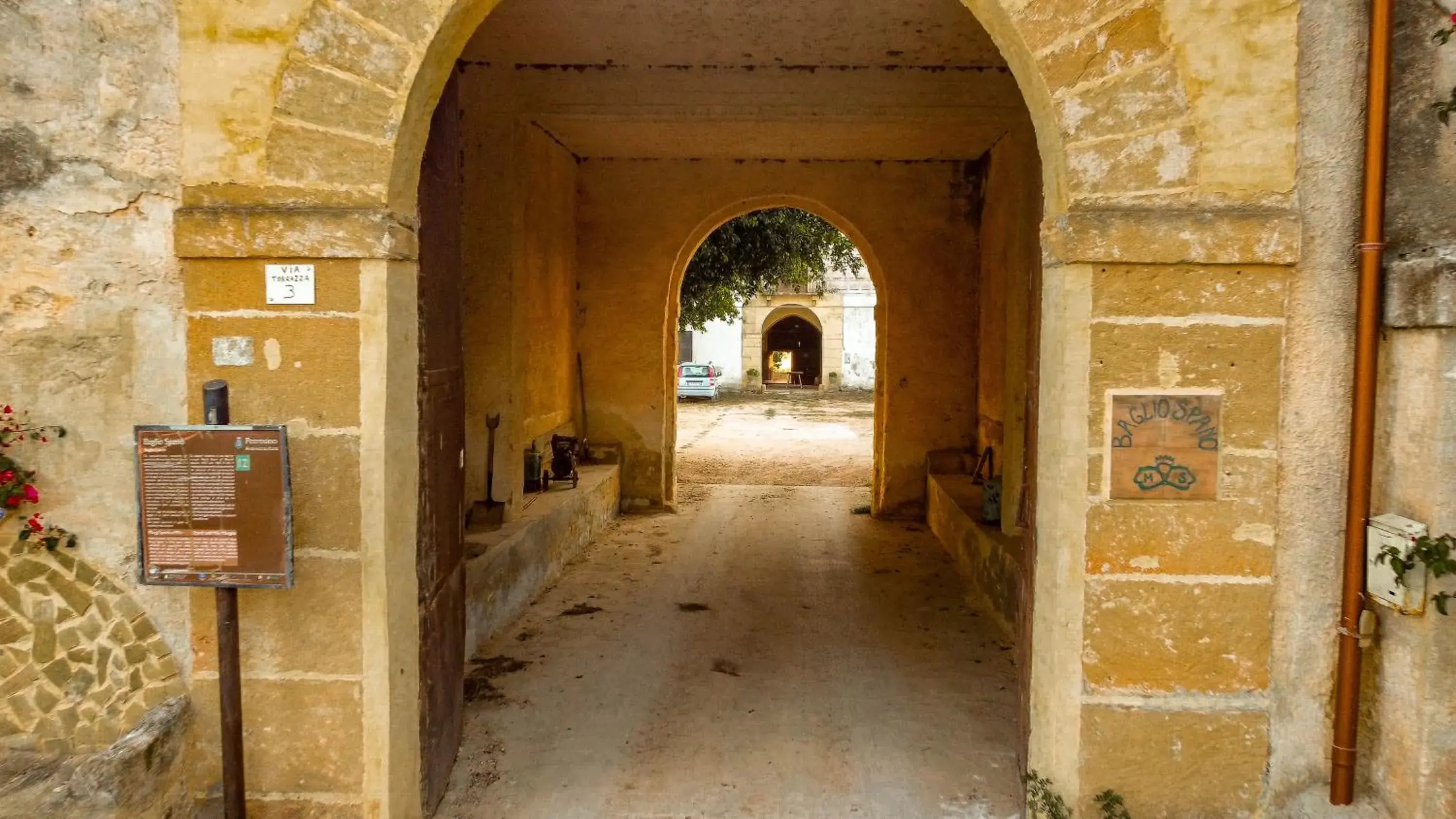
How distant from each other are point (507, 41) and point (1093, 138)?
4136 mm

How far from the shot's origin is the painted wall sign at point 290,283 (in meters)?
2.70

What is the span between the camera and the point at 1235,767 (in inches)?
107

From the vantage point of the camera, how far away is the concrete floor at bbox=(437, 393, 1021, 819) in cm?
331

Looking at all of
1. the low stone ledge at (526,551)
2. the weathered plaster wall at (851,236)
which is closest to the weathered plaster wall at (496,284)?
the low stone ledge at (526,551)

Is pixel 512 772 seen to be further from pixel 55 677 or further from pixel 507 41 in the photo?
pixel 507 41

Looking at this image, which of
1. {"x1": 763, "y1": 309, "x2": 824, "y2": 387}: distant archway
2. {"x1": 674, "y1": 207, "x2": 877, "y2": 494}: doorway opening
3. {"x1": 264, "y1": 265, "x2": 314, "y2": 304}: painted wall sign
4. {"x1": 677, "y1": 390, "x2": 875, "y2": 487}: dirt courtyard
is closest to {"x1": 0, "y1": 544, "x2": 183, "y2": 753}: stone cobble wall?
{"x1": 264, "y1": 265, "x2": 314, "y2": 304}: painted wall sign

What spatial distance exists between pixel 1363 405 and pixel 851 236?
659 centimetres

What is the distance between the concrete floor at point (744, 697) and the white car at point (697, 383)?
16102 mm

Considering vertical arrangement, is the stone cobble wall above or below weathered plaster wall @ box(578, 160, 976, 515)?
below

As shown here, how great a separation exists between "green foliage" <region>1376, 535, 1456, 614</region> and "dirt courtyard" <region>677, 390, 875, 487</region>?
7.49 m

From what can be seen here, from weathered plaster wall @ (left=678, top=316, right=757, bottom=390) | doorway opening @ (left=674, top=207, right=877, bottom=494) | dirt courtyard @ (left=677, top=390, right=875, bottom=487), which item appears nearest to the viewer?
dirt courtyard @ (left=677, top=390, right=875, bottom=487)

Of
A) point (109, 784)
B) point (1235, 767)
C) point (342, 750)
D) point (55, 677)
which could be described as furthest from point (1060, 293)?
point (55, 677)

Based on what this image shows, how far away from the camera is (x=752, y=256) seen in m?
12.2

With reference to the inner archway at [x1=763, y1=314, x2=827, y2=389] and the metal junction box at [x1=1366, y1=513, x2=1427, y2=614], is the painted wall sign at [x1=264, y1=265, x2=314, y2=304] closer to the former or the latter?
the metal junction box at [x1=1366, y1=513, x2=1427, y2=614]
